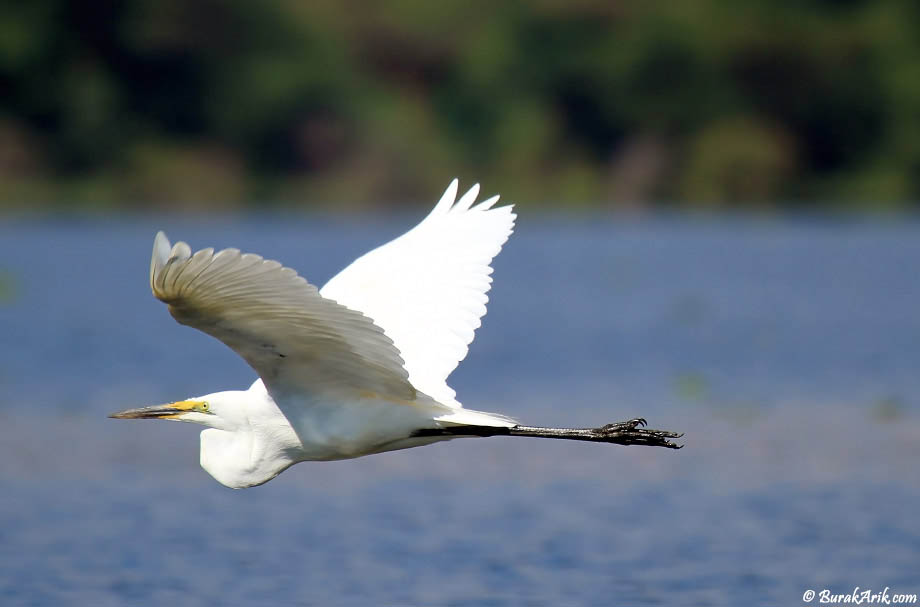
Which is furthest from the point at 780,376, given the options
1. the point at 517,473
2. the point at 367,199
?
the point at 367,199

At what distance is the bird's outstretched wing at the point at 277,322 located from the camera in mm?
4754

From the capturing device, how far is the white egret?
4918 mm

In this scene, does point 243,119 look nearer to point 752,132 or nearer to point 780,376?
point 752,132

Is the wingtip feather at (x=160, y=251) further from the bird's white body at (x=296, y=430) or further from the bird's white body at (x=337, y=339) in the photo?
the bird's white body at (x=296, y=430)

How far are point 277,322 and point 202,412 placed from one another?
0.87 metres

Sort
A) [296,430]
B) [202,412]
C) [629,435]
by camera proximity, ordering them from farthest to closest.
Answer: [629,435], [202,412], [296,430]

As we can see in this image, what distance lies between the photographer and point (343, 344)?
5.33m

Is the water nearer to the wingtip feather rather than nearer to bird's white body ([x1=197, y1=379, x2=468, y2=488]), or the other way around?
bird's white body ([x1=197, y1=379, x2=468, y2=488])

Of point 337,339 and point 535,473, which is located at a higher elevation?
point 535,473

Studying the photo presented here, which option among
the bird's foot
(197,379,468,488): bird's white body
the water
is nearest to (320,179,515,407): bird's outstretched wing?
(197,379,468,488): bird's white body

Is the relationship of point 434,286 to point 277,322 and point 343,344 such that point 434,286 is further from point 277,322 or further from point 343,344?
point 277,322

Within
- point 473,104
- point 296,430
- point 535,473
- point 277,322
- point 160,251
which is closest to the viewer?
point 160,251

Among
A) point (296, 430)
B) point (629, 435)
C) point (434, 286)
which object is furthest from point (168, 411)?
point (629, 435)

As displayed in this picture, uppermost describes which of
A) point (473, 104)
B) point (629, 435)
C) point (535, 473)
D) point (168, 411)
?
point (473, 104)
